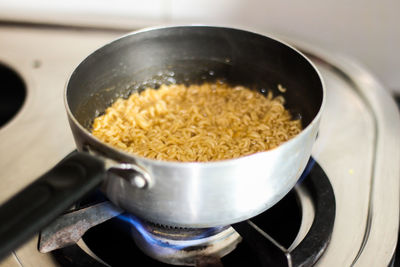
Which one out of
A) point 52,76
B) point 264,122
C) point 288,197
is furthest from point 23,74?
point 288,197

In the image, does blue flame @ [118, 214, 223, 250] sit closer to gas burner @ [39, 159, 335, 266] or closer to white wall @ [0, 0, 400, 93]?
gas burner @ [39, 159, 335, 266]

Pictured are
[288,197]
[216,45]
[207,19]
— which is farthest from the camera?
[207,19]

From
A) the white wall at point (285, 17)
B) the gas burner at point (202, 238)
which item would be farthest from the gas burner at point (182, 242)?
the white wall at point (285, 17)

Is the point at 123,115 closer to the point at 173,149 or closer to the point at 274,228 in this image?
the point at 173,149

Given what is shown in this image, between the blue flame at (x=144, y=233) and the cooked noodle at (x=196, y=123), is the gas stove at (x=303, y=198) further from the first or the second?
the cooked noodle at (x=196, y=123)

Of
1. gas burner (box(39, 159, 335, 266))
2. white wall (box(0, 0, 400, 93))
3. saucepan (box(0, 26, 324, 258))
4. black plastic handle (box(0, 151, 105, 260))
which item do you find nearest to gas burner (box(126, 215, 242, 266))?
gas burner (box(39, 159, 335, 266))

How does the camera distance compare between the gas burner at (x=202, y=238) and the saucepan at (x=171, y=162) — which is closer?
the saucepan at (x=171, y=162)

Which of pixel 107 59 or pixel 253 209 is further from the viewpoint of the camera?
pixel 107 59
